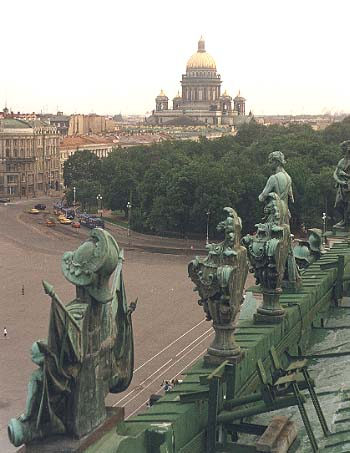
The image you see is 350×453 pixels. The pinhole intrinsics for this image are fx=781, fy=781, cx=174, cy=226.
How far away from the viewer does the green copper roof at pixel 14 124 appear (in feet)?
376

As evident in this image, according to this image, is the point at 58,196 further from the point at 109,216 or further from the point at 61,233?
the point at 61,233

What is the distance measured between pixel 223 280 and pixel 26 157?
110 meters

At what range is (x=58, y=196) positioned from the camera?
119062 millimetres

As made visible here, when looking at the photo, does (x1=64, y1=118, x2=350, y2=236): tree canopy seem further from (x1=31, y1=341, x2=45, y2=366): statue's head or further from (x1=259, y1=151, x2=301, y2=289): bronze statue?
(x1=31, y1=341, x2=45, y2=366): statue's head

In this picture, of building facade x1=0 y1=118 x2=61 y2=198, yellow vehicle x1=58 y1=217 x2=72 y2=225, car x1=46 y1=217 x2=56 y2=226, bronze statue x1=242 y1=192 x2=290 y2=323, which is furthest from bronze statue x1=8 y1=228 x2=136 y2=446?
building facade x1=0 y1=118 x2=61 y2=198

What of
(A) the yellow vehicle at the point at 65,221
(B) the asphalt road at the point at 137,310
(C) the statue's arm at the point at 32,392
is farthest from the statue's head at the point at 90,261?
(A) the yellow vehicle at the point at 65,221

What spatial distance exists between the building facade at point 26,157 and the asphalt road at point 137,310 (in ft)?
116

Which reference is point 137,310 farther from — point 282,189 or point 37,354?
point 37,354

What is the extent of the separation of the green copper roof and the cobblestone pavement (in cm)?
3759

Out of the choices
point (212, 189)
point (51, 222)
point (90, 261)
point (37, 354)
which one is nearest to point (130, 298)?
point (212, 189)

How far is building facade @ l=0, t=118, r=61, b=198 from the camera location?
11456cm

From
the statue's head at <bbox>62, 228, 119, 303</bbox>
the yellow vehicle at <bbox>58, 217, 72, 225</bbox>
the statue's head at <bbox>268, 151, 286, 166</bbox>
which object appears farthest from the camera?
the yellow vehicle at <bbox>58, 217, 72, 225</bbox>

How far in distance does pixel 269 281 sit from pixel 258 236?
795mm

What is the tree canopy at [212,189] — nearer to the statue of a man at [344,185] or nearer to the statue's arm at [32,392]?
the statue of a man at [344,185]
